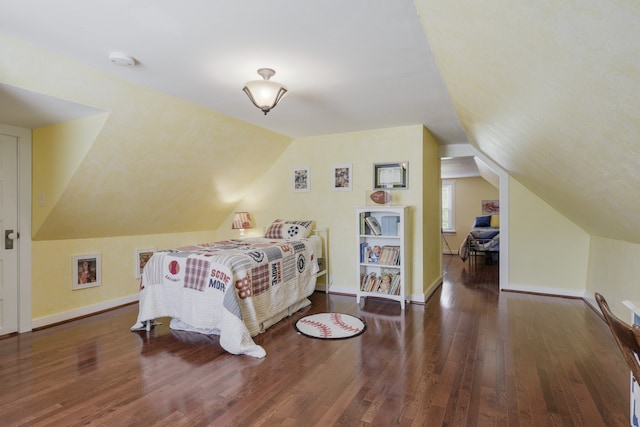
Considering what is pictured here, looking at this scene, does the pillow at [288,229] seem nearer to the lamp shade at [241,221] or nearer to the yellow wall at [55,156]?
the lamp shade at [241,221]

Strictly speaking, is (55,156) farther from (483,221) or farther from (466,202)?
(466,202)

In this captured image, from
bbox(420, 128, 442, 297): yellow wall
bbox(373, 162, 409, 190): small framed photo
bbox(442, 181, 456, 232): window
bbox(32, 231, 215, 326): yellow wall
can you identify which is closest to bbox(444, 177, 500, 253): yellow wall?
bbox(442, 181, 456, 232): window

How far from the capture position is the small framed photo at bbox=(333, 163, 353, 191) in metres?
4.48

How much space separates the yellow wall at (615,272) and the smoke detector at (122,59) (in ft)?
13.7

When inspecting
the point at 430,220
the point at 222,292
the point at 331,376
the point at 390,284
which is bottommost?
the point at 331,376

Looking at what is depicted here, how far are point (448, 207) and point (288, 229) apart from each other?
5.87m

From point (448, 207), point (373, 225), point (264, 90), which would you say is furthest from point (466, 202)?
point (264, 90)

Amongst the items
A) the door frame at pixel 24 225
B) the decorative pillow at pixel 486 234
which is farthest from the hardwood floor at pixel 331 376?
the decorative pillow at pixel 486 234

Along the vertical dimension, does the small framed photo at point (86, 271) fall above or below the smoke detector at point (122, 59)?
A: below

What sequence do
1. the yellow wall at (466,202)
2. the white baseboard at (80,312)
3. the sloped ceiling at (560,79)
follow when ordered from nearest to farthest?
the sloped ceiling at (560,79) < the white baseboard at (80,312) < the yellow wall at (466,202)

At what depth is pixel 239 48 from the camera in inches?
86.0

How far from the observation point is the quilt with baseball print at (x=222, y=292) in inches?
106

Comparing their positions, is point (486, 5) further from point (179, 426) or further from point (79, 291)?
point (79, 291)

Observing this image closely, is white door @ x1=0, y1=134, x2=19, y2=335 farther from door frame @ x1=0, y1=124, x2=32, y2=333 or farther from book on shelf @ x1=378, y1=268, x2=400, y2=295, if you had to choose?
book on shelf @ x1=378, y1=268, x2=400, y2=295
